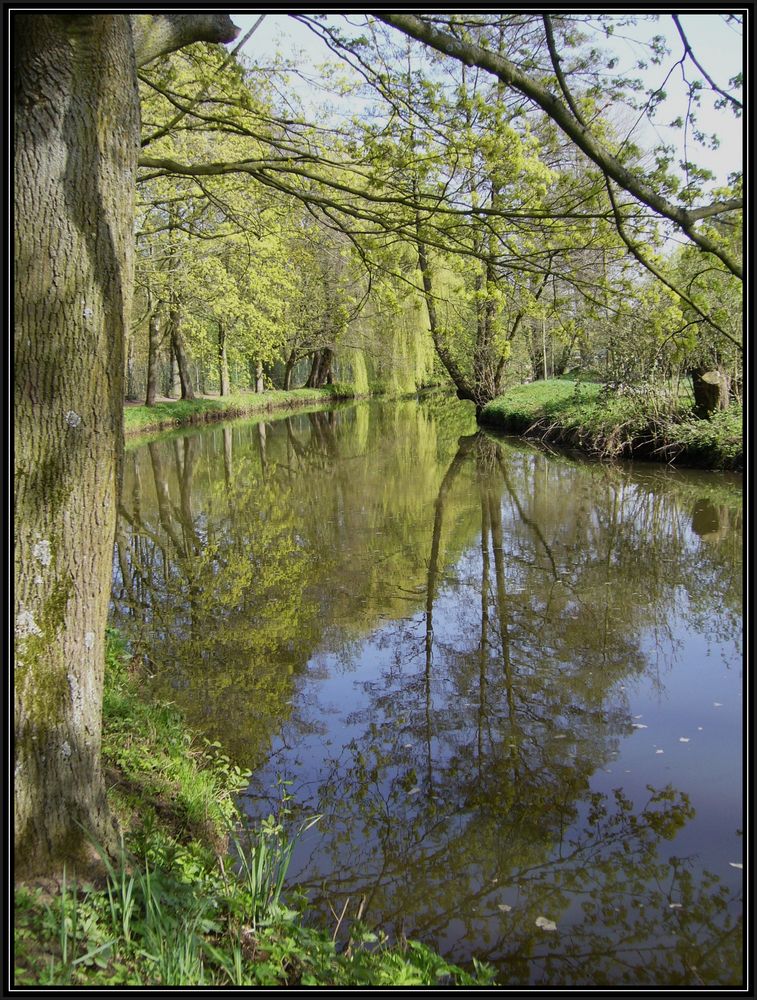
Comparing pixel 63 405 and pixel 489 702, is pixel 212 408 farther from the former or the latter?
pixel 63 405

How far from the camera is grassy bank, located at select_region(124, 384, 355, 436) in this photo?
2391 cm

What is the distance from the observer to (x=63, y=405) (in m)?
2.74

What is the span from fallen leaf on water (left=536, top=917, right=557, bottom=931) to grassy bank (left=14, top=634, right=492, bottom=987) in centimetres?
45

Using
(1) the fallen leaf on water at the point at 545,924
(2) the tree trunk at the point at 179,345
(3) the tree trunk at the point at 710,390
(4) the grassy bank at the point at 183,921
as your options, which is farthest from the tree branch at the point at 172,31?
(2) the tree trunk at the point at 179,345

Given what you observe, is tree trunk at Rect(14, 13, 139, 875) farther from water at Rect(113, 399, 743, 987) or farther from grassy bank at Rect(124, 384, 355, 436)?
grassy bank at Rect(124, 384, 355, 436)

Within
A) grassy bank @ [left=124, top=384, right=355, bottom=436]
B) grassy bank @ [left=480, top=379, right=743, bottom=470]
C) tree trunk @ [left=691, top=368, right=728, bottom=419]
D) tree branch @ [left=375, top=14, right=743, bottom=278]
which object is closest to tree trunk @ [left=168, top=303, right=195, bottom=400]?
grassy bank @ [left=124, top=384, right=355, bottom=436]

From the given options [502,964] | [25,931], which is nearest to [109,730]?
[25,931]

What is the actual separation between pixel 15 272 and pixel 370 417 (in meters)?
30.3

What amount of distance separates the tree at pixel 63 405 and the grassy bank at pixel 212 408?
1582 centimetres

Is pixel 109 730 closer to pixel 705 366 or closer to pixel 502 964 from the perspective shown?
pixel 502 964

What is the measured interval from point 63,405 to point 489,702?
3800mm

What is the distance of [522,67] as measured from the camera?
12.7 ft

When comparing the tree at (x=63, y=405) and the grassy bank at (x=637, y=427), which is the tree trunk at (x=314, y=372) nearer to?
the grassy bank at (x=637, y=427)

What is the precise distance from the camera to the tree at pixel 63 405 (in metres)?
2.68
